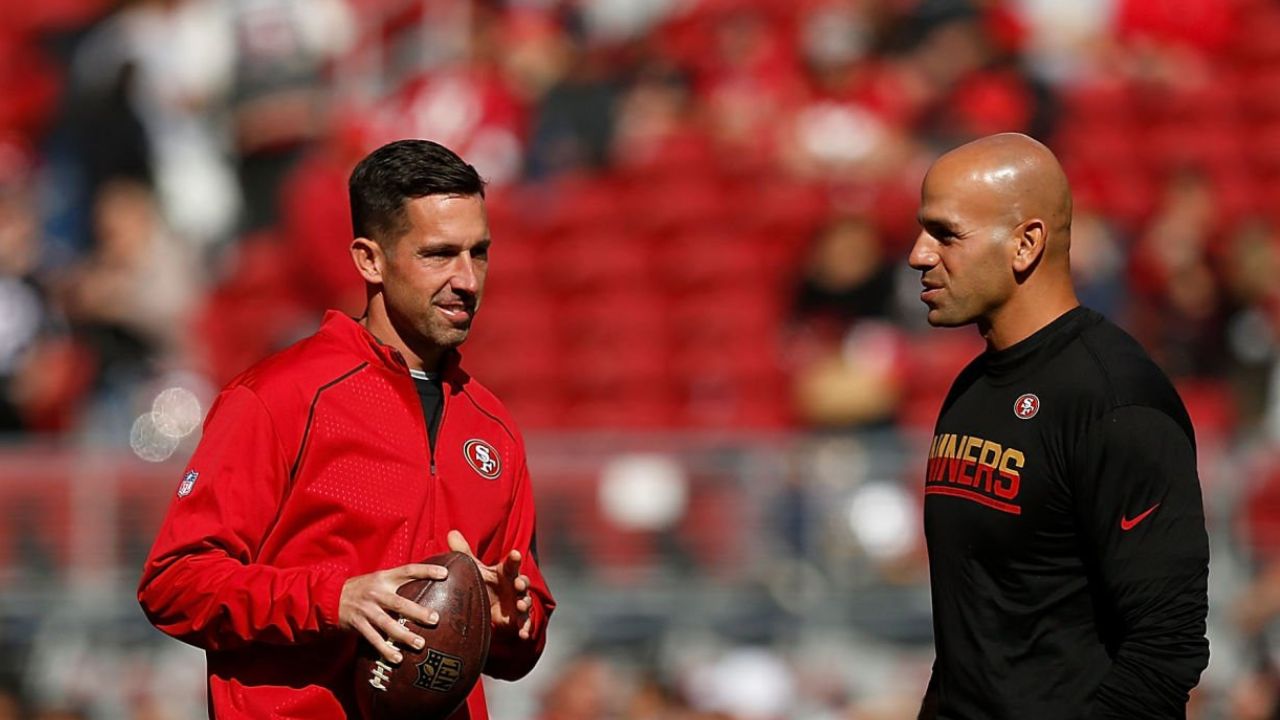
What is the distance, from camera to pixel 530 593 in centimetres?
421

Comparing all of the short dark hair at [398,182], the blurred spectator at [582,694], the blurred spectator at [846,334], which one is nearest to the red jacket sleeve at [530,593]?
the short dark hair at [398,182]

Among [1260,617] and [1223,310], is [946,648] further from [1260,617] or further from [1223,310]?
[1223,310]

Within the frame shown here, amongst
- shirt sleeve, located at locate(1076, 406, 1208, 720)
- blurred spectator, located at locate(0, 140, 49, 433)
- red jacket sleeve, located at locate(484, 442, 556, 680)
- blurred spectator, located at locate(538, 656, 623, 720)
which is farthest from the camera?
blurred spectator, located at locate(0, 140, 49, 433)

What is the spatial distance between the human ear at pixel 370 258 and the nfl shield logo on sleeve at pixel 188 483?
0.58 m

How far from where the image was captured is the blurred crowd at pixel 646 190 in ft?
31.8

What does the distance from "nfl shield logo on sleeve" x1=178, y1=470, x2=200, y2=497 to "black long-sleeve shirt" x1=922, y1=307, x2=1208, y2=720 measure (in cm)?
157

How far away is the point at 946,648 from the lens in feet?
12.7

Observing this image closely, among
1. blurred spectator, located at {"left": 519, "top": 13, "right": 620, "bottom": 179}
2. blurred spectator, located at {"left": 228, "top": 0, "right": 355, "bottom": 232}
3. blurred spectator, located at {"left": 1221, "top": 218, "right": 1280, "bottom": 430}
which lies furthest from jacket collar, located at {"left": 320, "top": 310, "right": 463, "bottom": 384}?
blurred spectator, located at {"left": 228, "top": 0, "right": 355, "bottom": 232}

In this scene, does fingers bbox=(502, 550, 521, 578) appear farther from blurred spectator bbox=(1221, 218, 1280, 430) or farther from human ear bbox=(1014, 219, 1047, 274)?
blurred spectator bbox=(1221, 218, 1280, 430)

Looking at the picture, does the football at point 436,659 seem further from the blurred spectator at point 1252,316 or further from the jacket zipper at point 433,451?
the blurred spectator at point 1252,316

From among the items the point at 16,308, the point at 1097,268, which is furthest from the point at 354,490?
the point at 1097,268

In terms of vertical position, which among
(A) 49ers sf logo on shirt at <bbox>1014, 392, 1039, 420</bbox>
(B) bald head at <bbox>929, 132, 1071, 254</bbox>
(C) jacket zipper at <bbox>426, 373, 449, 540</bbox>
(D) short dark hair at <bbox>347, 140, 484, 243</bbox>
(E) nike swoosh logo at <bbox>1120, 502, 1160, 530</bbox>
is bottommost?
(C) jacket zipper at <bbox>426, 373, 449, 540</bbox>

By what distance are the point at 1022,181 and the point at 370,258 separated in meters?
1.43

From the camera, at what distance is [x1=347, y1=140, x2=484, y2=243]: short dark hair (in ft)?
13.0
